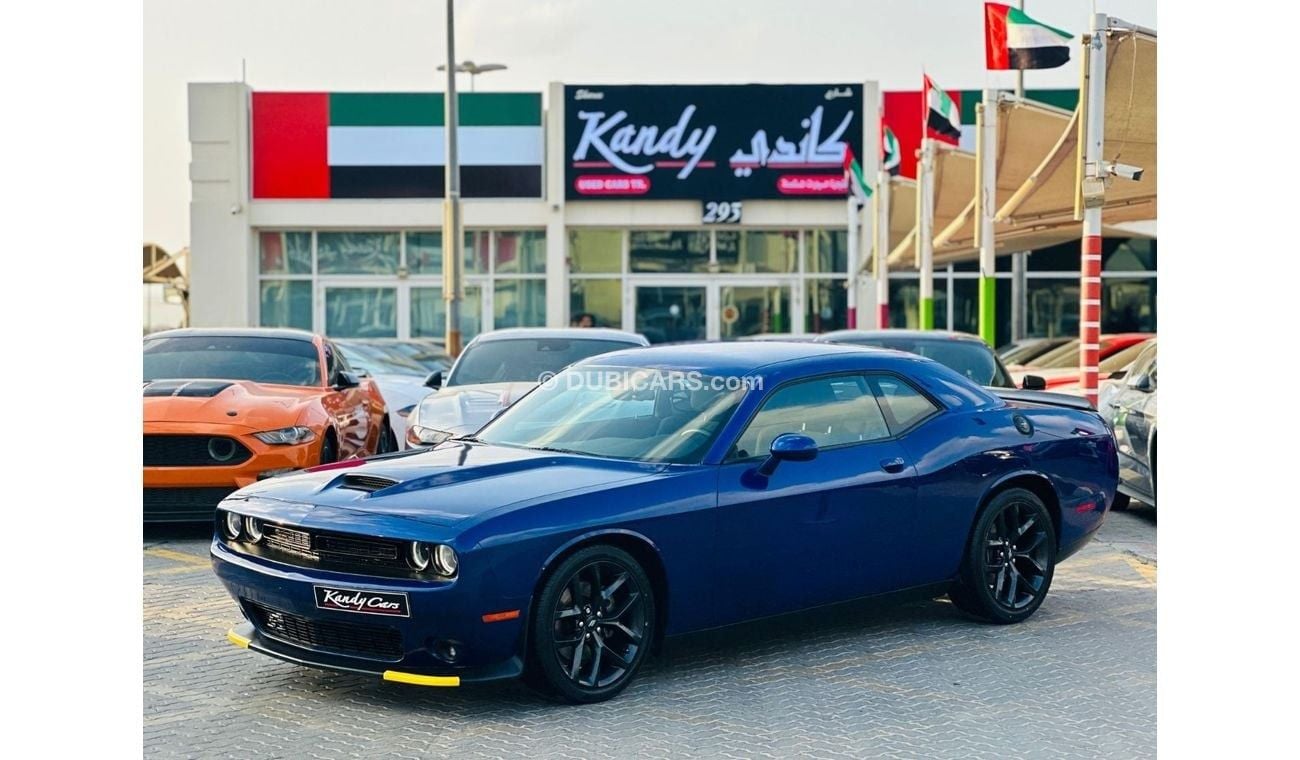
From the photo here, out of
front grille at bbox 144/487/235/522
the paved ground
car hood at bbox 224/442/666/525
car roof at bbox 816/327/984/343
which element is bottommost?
the paved ground

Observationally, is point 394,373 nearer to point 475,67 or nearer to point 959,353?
point 959,353

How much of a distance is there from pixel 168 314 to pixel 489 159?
11439mm

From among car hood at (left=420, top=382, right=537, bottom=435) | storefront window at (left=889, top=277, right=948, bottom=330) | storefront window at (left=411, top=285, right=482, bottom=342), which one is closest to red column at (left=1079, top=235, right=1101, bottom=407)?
car hood at (left=420, top=382, right=537, bottom=435)

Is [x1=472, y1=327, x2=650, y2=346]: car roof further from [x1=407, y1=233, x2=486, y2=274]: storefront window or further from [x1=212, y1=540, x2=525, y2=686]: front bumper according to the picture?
[x1=407, y1=233, x2=486, y2=274]: storefront window

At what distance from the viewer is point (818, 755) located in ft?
17.7

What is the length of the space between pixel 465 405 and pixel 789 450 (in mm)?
5659

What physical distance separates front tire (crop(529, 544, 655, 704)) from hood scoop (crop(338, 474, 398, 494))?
832mm

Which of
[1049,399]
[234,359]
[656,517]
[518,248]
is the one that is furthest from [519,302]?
[656,517]

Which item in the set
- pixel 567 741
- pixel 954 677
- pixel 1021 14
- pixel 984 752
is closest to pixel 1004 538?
pixel 954 677

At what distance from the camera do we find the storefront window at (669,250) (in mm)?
36031

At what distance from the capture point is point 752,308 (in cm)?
3638

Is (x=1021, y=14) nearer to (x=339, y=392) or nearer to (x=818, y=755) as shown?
(x=339, y=392)

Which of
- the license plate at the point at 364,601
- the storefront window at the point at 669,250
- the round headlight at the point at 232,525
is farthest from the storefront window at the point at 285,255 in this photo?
the license plate at the point at 364,601

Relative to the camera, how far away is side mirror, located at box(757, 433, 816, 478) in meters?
6.60
